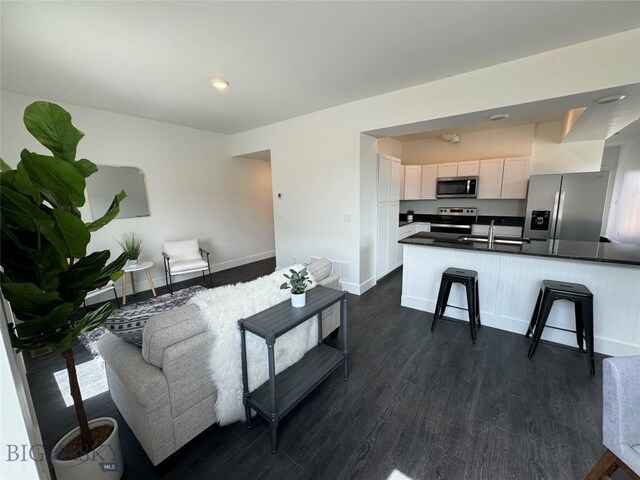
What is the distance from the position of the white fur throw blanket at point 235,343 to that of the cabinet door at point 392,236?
3.22m

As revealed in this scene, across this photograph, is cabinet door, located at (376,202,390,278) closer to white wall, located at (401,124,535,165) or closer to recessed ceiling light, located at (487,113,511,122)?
recessed ceiling light, located at (487,113,511,122)

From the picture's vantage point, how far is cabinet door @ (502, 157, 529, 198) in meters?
4.65

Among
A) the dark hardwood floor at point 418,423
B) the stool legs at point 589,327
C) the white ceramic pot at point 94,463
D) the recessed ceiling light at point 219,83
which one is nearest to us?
the white ceramic pot at point 94,463

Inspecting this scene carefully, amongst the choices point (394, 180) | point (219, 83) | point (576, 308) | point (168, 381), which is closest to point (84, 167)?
point (168, 381)

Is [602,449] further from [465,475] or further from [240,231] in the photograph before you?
[240,231]

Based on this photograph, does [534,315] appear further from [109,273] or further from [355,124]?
[109,273]

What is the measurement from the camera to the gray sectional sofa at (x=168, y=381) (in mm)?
1353

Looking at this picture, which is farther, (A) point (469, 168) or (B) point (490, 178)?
(A) point (469, 168)

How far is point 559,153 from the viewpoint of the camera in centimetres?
450

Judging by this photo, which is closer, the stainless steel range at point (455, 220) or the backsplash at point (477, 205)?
the backsplash at point (477, 205)

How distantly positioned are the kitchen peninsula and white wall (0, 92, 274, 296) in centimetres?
376

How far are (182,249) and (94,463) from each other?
11.6 ft

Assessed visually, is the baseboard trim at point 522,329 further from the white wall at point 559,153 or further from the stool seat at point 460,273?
the white wall at point 559,153

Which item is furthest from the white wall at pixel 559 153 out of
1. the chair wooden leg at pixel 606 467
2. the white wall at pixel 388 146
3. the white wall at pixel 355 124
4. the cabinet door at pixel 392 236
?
the chair wooden leg at pixel 606 467
